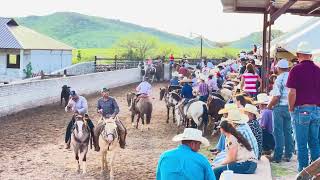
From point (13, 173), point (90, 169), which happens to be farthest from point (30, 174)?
point (90, 169)

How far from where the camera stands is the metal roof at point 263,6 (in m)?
13.1

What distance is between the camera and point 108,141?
13164 millimetres

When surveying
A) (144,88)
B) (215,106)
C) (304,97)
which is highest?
(304,97)

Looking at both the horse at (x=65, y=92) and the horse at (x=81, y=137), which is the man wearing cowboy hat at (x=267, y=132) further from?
the horse at (x=65, y=92)

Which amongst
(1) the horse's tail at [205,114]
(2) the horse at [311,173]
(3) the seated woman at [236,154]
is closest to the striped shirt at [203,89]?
(1) the horse's tail at [205,114]

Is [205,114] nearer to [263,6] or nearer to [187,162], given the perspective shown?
[263,6]

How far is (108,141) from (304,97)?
6.06 m

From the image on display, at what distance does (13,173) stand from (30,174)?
405 millimetres

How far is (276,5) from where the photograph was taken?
44.4ft

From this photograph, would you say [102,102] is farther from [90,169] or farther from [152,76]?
[152,76]

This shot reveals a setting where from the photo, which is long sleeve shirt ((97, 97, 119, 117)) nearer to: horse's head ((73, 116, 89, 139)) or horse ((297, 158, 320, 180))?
horse's head ((73, 116, 89, 139))

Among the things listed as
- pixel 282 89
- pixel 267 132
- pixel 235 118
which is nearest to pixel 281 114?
pixel 282 89

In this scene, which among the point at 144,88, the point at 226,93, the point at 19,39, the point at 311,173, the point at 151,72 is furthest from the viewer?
the point at 151,72

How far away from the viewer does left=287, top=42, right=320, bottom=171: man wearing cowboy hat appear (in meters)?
8.12
